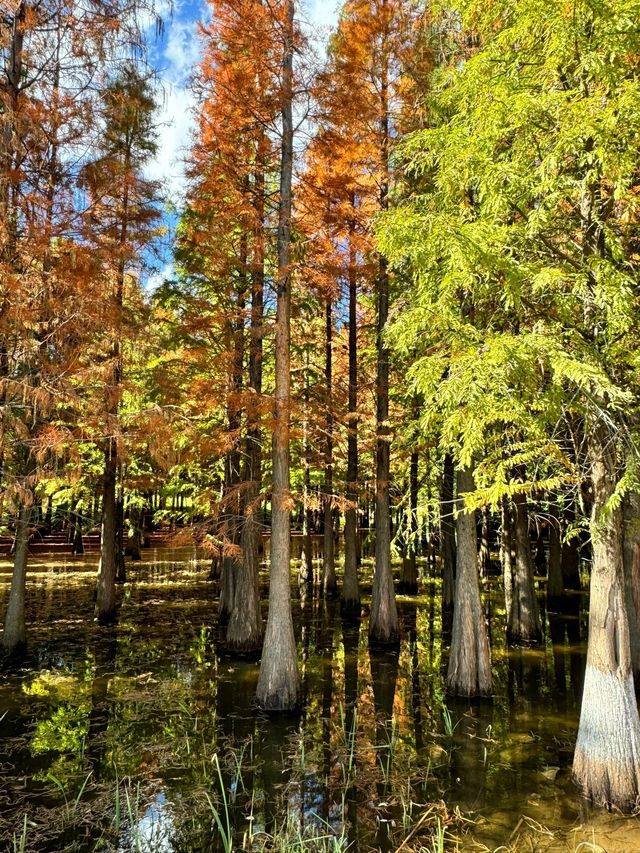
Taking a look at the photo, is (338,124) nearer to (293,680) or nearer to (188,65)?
(188,65)

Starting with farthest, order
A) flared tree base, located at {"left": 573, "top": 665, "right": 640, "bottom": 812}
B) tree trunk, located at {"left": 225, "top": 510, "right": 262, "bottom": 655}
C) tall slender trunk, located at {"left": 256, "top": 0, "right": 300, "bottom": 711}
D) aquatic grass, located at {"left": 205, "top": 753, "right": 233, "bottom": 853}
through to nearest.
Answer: tree trunk, located at {"left": 225, "top": 510, "right": 262, "bottom": 655} → tall slender trunk, located at {"left": 256, "top": 0, "right": 300, "bottom": 711} → flared tree base, located at {"left": 573, "top": 665, "right": 640, "bottom": 812} → aquatic grass, located at {"left": 205, "top": 753, "right": 233, "bottom": 853}

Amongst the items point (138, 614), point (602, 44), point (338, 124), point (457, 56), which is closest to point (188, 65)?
point (338, 124)

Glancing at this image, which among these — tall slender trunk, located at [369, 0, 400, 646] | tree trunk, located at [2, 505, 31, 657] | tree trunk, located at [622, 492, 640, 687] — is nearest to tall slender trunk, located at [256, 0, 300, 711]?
tall slender trunk, located at [369, 0, 400, 646]

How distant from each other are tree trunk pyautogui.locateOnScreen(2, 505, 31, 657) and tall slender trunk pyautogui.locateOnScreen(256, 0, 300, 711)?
6204 mm

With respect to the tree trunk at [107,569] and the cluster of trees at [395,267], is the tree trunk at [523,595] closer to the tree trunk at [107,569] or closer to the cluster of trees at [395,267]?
the cluster of trees at [395,267]

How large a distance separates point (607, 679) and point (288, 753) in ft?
15.1

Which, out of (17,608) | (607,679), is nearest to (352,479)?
(17,608)

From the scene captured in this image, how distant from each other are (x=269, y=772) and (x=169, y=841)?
1886mm

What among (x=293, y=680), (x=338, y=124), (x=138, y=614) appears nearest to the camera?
(x=293, y=680)

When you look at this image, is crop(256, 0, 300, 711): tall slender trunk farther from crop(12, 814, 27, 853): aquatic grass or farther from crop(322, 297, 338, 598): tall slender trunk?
crop(322, 297, 338, 598): tall slender trunk

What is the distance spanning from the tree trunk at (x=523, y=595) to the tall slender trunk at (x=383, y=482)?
11.3ft

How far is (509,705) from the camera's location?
33.5 feet

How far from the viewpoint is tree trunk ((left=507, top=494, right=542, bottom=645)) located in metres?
15.0

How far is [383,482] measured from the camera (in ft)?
51.4
